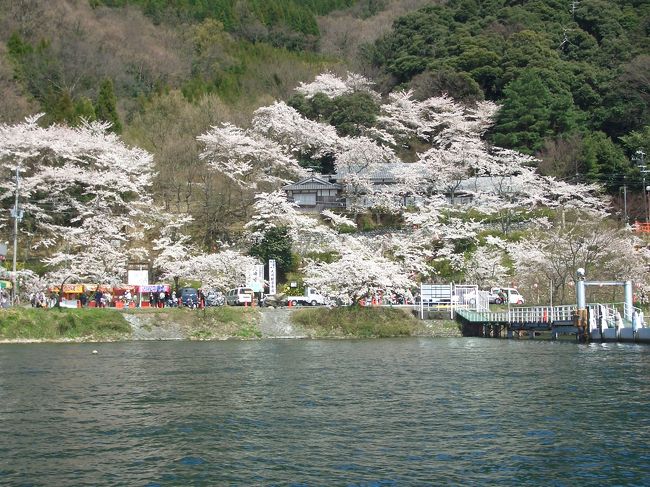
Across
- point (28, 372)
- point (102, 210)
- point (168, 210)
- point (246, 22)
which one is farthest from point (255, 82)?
point (28, 372)

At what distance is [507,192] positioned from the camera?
6078cm

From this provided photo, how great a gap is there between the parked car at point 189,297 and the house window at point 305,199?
15549 mm

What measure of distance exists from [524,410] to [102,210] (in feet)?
129

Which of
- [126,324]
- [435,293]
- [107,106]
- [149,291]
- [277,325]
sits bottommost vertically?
[277,325]

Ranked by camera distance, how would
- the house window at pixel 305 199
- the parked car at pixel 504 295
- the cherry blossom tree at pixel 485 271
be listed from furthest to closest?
the house window at pixel 305 199 < the cherry blossom tree at pixel 485 271 < the parked car at pixel 504 295

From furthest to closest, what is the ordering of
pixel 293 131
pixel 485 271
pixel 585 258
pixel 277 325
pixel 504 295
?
1. pixel 293 131
2. pixel 485 271
3. pixel 504 295
4. pixel 585 258
5. pixel 277 325

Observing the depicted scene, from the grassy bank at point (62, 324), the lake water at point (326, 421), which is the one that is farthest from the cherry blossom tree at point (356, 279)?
the lake water at point (326, 421)

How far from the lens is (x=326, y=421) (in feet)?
60.8

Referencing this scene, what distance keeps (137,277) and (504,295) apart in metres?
23.0

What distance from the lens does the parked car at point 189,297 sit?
4656 centimetres

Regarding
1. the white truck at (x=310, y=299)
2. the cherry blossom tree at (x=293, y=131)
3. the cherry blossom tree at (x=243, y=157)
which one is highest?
the cherry blossom tree at (x=293, y=131)

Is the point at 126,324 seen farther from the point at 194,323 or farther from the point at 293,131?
the point at 293,131

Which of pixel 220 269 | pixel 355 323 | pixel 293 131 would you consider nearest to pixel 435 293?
pixel 355 323

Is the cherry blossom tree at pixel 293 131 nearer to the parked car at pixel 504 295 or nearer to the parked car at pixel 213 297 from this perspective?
the parked car at pixel 213 297
